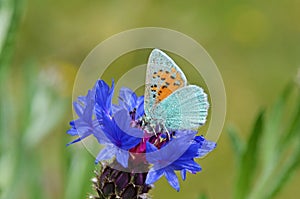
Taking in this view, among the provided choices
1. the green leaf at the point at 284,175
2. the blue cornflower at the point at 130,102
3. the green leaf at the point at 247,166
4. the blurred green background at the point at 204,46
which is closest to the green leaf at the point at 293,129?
the green leaf at the point at 284,175

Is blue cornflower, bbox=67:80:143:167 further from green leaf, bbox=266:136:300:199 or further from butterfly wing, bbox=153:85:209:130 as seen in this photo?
green leaf, bbox=266:136:300:199

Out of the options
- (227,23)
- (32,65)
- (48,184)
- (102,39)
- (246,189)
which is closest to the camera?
(246,189)

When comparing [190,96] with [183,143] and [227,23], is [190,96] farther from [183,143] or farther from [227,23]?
[227,23]

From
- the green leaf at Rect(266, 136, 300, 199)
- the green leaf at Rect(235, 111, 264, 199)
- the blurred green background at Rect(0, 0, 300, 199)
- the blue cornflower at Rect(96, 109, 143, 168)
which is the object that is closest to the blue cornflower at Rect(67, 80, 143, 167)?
the blue cornflower at Rect(96, 109, 143, 168)

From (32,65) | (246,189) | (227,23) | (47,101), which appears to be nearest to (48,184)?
(47,101)

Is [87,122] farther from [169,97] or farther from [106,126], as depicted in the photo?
[169,97]

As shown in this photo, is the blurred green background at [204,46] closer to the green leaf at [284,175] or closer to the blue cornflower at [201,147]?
the green leaf at [284,175]

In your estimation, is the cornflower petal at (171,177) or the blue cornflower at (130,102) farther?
the blue cornflower at (130,102)
